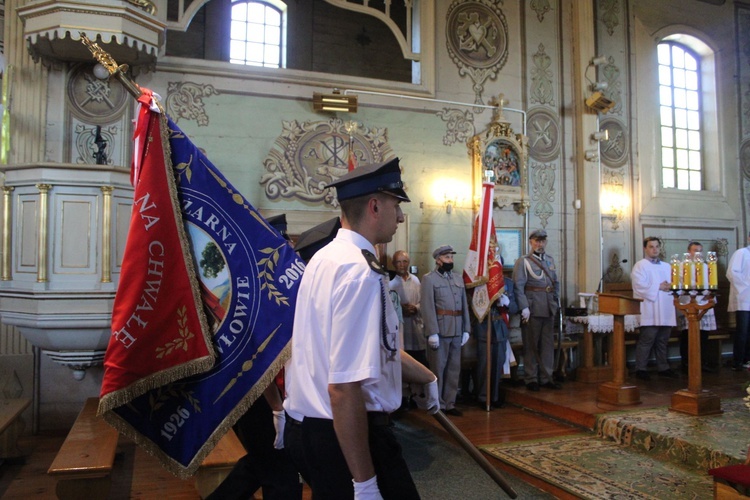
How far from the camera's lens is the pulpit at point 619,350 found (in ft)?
18.5

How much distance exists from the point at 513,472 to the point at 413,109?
4412 mm

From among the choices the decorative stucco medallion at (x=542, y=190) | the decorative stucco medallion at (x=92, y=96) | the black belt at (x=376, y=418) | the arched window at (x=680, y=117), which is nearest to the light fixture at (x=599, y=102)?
the decorative stucco medallion at (x=542, y=190)

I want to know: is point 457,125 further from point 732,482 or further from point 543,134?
point 732,482

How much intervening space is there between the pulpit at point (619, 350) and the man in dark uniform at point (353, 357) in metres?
4.26

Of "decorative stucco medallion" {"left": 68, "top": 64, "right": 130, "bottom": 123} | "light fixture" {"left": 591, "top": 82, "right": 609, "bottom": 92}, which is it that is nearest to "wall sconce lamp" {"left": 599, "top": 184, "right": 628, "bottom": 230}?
"light fixture" {"left": 591, "top": 82, "right": 609, "bottom": 92}

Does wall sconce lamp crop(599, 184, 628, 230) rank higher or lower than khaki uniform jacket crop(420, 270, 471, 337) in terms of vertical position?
higher

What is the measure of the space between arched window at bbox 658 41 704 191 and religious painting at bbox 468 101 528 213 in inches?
105

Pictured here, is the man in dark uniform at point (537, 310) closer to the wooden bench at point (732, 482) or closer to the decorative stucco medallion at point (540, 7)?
the decorative stucco medallion at point (540, 7)

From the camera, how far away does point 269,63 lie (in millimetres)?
9570

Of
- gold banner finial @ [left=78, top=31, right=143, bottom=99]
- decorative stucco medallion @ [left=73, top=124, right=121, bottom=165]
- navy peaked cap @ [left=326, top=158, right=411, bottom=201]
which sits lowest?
navy peaked cap @ [left=326, top=158, right=411, bottom=201]

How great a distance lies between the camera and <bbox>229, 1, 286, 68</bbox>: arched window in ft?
31.8

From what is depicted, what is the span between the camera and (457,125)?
761cm

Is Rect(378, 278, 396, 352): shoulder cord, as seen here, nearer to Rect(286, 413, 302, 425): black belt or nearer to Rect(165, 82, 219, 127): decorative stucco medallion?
Rect(286, 413, 302, 425): black belt

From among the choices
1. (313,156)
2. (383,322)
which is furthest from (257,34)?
(383,322)
